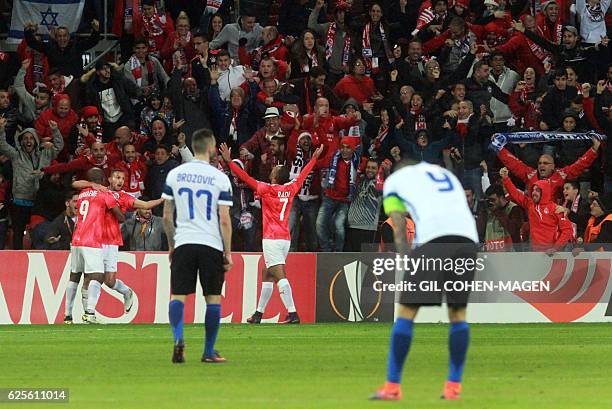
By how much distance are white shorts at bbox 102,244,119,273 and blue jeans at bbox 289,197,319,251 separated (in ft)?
11.5

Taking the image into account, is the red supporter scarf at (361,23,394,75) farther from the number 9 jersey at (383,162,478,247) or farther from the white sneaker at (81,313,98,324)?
the number 9 jersey at (383,162,478,247)

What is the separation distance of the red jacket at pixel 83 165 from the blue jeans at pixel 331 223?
3.79 m

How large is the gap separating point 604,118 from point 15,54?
11495mm

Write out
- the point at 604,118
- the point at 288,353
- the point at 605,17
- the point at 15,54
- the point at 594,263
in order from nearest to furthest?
1. the point at 288,353
2. the point at 594,263
3. the point at 604,118
4. the point at 15,54
5. the point at 605,17

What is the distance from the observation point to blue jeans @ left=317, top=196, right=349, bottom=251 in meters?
23.3

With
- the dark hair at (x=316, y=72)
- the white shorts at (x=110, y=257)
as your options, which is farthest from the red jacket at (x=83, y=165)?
the dark hair at (x=316, y=72)

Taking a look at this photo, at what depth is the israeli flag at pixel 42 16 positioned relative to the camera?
27.0 meters

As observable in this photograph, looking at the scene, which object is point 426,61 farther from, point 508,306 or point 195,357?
point 195,357

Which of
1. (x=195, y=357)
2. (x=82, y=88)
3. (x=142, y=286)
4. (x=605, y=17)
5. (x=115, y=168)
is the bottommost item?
(x=195, y=357)

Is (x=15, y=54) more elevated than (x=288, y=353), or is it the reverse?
(x=15, y=54)

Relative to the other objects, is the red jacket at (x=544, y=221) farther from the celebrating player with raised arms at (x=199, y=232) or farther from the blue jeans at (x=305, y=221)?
the celebrating player with raised arms at (x=199, y=232)

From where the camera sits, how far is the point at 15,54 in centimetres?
2628

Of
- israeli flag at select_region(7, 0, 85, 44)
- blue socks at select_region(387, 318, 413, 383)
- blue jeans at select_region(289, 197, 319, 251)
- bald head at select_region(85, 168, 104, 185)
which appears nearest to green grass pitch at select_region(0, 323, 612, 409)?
blue socks at select_region(387, 318, 413, 383)

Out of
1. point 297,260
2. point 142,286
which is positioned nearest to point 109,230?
point 142,286
